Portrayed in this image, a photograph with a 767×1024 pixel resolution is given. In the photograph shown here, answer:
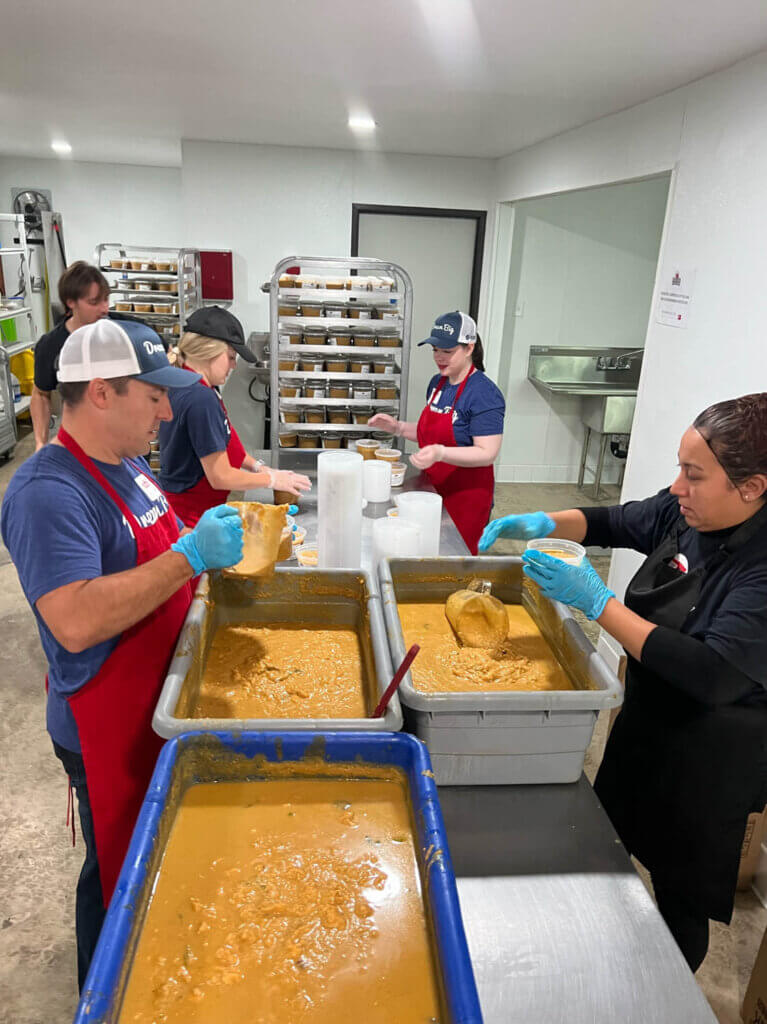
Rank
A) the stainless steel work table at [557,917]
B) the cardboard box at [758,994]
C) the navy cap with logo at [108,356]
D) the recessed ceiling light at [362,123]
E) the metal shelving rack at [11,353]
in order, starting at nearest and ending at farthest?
the stainless steel work table at [557,917]
the navy cap with logo at [108,356]
the cardboard box at [758,994]
the recessed ceiling light at [362,123]
the metal shelving rack at [11,353]

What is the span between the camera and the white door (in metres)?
6.34

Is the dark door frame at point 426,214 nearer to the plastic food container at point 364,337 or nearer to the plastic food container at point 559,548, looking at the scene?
the plastic food container at point 364,337

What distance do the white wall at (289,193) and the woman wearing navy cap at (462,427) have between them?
3.25 metres

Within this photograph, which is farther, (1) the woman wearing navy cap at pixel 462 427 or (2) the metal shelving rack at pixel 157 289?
(2) the metal shelving rack at pixel 157 289

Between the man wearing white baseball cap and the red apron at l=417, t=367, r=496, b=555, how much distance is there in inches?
80.3

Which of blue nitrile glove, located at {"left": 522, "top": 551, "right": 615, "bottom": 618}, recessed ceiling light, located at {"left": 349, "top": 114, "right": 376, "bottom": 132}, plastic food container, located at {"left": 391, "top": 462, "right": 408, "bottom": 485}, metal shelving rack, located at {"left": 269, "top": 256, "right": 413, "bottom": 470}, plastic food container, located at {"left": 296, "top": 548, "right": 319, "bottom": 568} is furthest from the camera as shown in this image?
recessed ceiling light, located at {"left": 349, "top": 114, "right": 376, "bottom": 132}

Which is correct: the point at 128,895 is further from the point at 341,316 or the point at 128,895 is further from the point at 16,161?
the point at 16,161

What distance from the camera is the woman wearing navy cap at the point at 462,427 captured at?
10.7ft

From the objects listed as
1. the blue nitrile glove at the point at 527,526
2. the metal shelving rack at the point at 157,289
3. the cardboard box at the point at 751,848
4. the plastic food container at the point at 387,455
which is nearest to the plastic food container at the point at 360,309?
the plastic food container at the point at 387,455

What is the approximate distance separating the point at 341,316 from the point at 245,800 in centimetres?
348

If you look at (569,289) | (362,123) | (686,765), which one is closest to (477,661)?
(686,765)

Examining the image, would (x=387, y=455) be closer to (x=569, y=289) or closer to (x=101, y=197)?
(x=569, y=289)

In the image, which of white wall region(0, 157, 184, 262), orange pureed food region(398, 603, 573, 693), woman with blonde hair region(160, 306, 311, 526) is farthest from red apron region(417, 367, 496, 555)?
white wall region(0, 157, 184, 262)

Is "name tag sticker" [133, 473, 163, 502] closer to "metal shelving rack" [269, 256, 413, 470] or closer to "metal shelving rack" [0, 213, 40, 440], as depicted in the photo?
"metal shelving rack" [269, 256, 413, 470]
